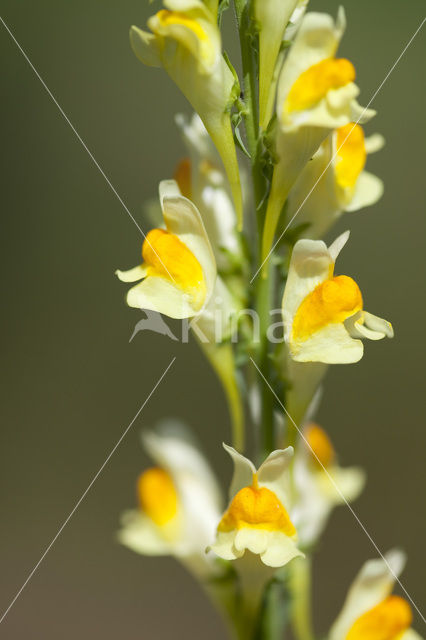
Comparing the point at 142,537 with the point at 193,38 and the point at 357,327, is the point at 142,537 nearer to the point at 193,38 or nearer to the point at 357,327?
the point at 357,327

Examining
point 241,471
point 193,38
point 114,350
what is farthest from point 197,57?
point 114,350

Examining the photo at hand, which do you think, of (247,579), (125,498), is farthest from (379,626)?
(125,498)

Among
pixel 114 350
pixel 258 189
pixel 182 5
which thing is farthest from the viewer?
pixel 114 350

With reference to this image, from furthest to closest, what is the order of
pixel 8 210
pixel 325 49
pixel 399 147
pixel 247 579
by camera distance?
1. pixel 8 210
2. pixel 399 147
3. pixel 247 579
4. pixel 325 49

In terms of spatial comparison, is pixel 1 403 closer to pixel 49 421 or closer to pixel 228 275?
pixel 49 421

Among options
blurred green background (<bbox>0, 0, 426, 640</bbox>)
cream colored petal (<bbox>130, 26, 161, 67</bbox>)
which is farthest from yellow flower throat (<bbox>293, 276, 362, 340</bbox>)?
blurred green background (<bbox>0, 0, 426, 640</bbox>)

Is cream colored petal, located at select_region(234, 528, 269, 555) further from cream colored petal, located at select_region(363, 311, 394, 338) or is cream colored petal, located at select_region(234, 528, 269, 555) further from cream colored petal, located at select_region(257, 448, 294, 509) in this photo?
cream colored petal, located at select_region(363, 311, 394, 338)

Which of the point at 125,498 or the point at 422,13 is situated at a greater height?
the point at 422,13
